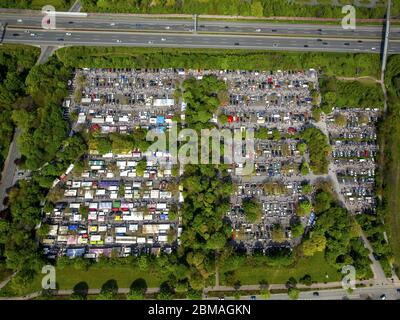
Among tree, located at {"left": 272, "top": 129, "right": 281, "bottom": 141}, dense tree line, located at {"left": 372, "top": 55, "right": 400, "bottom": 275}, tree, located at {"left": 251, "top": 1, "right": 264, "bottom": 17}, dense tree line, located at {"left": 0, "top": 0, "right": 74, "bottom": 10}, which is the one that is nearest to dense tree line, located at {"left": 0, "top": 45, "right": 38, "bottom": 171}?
dense tree line, located at {"left": 0, "top": 0, "right": 74, "bottom": 10}

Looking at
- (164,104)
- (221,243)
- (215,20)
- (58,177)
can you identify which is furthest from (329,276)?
(215,20)

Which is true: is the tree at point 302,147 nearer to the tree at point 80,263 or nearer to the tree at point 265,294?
the tree at point 265,294

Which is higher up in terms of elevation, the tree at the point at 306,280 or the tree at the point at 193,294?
the tree at the point at 306,280

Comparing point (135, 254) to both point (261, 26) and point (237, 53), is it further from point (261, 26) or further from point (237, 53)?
point (261, 26)

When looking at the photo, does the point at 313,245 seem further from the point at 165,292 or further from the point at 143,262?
the point at 143,262

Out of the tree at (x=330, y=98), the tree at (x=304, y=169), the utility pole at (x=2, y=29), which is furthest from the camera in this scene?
the utility pole at (x=2, y=29)

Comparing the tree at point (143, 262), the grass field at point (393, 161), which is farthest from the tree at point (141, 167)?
the grass field at point (393, 161)

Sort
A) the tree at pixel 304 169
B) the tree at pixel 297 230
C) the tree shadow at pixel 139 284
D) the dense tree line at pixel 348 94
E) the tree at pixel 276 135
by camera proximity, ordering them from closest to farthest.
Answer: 1. the tree shadow at pixel 139 284
2. the tree at pixel 297 230
3. the tree at pixel 304 169
4. the tree at pixel 276 135
5. the dense tree line at pixel 348 94
